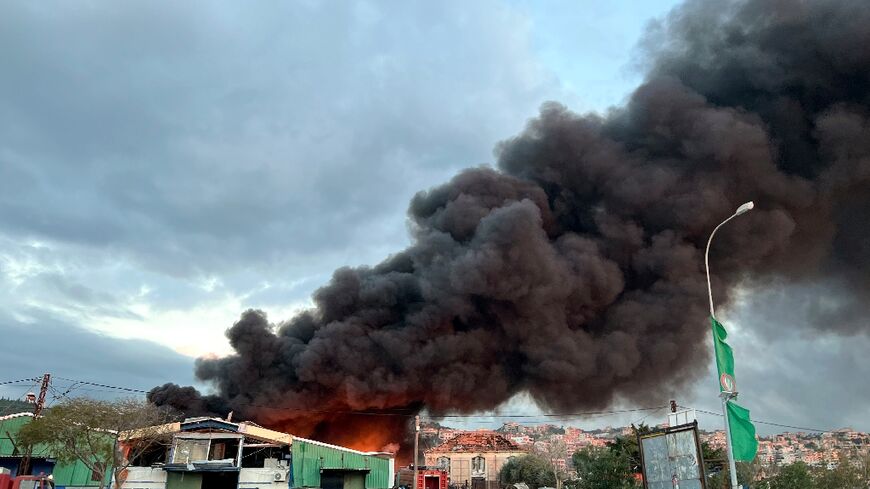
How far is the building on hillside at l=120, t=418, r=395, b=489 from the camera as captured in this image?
30.1 metres

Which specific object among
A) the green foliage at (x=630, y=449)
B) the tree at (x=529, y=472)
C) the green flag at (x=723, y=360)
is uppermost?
the green flag at (x=723, y=360)

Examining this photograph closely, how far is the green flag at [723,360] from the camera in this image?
1442 cm

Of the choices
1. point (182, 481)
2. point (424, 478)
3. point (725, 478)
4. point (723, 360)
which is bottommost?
point (424, 478)

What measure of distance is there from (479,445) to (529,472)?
501 inches

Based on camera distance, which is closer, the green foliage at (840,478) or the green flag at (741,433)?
the green flag at (741,433)

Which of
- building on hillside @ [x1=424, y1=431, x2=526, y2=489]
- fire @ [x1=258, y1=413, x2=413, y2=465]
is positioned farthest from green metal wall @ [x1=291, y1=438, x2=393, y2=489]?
building on hillside @ [x1=424, y1=431, x2=526, y2=489]

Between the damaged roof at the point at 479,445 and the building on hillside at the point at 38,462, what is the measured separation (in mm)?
45776

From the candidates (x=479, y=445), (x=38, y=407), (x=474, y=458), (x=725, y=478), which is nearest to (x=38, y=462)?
(x=38, y=407)

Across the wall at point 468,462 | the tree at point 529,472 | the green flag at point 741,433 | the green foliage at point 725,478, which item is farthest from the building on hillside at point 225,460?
the wall at point 468,462

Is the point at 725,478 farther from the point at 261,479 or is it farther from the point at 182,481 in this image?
the point at 182,481

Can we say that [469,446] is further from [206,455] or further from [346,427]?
[206,455]

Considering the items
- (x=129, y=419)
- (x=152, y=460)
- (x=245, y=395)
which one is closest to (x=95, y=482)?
(x=152, y=460)

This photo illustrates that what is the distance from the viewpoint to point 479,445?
7106 centimetres

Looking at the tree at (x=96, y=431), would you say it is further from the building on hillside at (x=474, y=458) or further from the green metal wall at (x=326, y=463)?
the building on hillside at (x=474, y=458)
